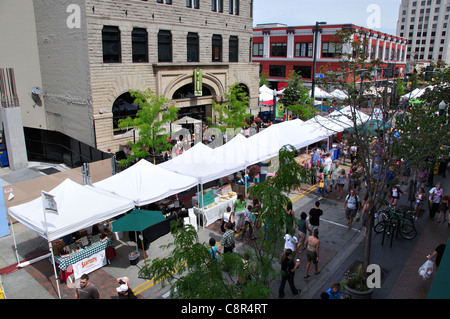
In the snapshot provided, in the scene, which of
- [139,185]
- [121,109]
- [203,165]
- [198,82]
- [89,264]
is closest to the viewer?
[89,264]

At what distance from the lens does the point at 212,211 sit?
14.1 meters

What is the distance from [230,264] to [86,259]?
640 centimetres

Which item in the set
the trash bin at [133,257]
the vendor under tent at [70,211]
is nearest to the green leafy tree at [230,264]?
the vendor under tent at [70,211]

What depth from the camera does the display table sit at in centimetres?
1034

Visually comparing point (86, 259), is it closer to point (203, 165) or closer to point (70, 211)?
point (70, 211)

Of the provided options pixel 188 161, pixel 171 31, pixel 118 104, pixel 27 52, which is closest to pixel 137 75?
pixel 118 104

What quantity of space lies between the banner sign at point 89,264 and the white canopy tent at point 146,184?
2.09m

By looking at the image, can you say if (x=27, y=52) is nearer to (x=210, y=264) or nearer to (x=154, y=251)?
(x=154, y=251)

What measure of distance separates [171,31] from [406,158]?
19618 mm

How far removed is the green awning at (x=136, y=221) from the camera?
10.8 m

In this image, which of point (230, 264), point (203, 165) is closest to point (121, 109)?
point (203, 165)

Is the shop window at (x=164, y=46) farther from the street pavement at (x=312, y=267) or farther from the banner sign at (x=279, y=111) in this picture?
the street pavement at (x=312, y=267)

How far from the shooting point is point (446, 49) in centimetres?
12800

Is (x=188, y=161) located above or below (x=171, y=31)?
below
